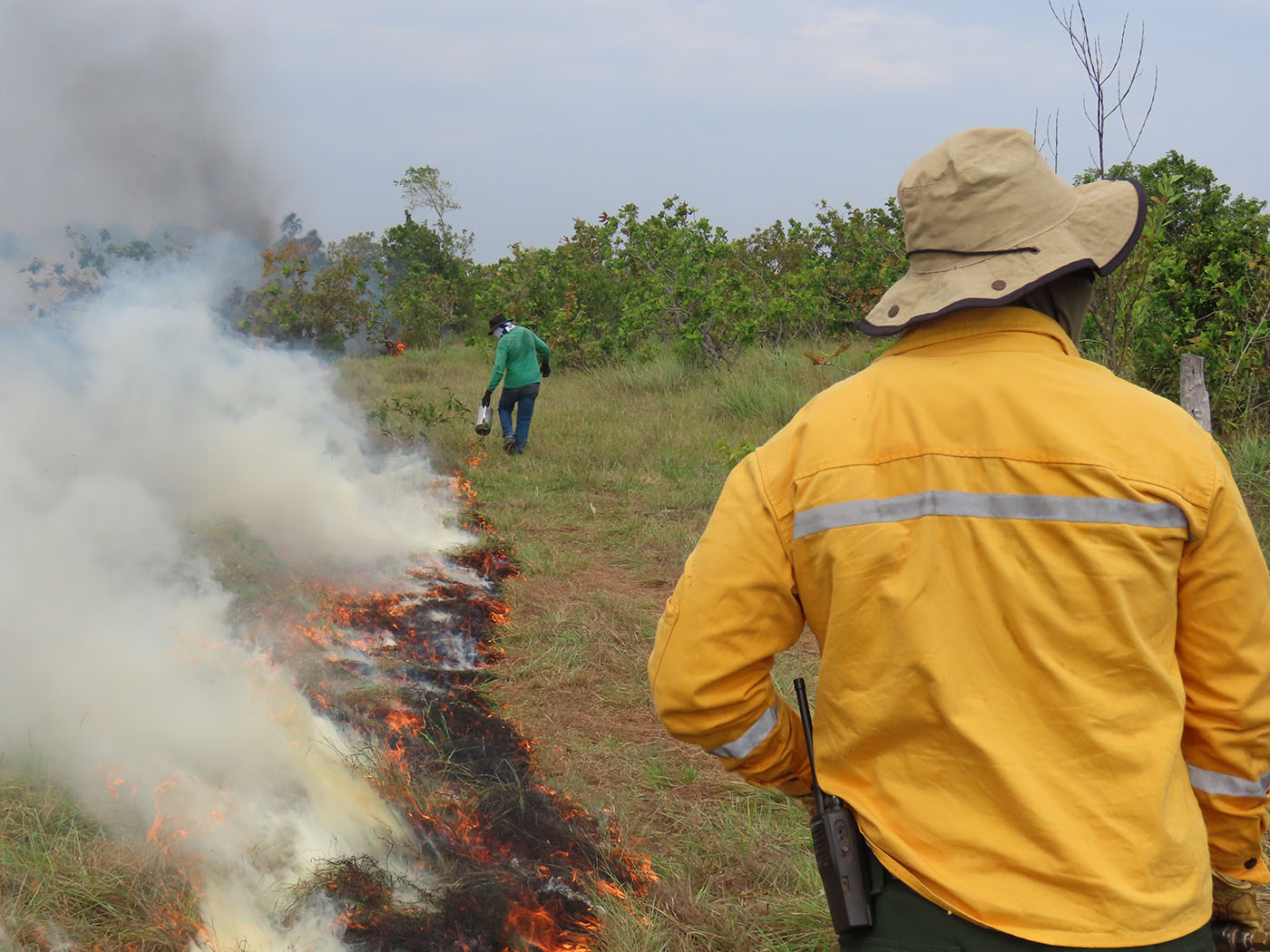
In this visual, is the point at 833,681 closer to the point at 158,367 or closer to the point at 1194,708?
the point at 1194,708

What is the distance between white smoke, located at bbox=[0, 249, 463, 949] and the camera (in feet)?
10.7

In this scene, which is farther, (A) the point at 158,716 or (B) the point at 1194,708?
(A) the point at 158,716

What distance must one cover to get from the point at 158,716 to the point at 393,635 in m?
1.50

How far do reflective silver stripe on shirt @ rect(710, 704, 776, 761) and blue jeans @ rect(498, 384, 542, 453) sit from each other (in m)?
8.27

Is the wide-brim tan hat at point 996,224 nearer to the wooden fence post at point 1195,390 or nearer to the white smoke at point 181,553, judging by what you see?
the white smoke at point 181,553

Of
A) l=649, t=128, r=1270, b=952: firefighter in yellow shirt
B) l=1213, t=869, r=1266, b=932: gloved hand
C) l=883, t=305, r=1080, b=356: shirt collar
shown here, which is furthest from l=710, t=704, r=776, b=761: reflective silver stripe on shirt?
l=1213, t=869, r=1266, b=932: gloved hand

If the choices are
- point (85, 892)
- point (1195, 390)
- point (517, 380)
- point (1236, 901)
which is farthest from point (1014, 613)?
point (517, 380)

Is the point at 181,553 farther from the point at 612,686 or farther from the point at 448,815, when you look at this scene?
the point at 448,815

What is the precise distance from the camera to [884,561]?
1395 millimetres

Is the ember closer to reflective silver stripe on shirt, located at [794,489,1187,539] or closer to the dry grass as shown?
the dry grass

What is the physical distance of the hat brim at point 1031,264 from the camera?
140 cm

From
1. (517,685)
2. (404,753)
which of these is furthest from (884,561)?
(517,685)

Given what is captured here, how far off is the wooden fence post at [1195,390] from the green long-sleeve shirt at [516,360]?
579 cm

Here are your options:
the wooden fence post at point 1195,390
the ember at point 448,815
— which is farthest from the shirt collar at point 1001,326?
the wooden fence post at point 1195,390
